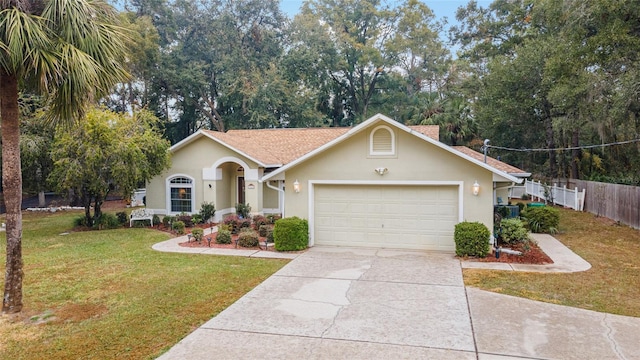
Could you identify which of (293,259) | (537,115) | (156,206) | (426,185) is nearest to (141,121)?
(156,206)

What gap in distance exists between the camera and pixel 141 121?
55.7 feet

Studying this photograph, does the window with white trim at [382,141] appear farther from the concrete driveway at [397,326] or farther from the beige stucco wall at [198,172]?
the beige stucco wall at [198,172]

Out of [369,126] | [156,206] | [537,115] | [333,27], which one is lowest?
[156,206]

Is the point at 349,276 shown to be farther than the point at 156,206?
No

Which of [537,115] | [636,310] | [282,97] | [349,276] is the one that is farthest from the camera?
[282,97]

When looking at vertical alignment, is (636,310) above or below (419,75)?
below

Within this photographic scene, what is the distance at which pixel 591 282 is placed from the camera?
27.6 ft

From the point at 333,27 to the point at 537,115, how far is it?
2176cm

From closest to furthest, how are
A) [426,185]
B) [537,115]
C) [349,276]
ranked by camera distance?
[349,276]
[426,185]
[537,115]

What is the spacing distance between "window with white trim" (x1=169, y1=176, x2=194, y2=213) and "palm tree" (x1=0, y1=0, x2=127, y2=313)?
37.2ft

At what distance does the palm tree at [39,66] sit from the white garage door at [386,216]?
710 centimetres

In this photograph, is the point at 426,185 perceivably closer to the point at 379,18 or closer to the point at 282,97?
the point at 282,97

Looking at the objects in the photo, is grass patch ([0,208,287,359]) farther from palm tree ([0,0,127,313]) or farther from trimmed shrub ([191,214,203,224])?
trimmed shrub ([191,214,203,224])

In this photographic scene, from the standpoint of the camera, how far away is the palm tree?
6.09 m
